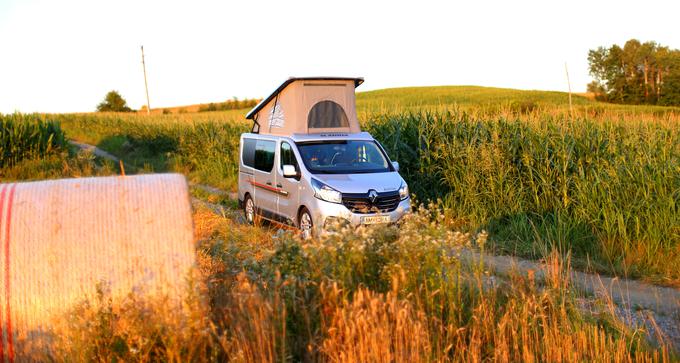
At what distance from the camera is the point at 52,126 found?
89.1 ft

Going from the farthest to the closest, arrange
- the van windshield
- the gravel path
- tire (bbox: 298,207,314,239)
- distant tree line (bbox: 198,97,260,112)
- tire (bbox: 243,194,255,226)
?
1. distant tree line (bbox: 198,97,260,112)
2. tire (bbox: 243,194,255,226)
3. the van windshield
4. tire (bbox: 298,207,314,239)
5. the gravel path

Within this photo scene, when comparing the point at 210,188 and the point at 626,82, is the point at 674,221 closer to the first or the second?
the point at 210,188

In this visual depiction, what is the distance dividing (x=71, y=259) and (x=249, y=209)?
9184 mm

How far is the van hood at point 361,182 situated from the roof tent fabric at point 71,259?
5.92 m

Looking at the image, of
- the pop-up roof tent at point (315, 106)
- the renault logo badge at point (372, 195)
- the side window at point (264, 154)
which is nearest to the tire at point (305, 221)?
the renault logo badge at point (372, 195)

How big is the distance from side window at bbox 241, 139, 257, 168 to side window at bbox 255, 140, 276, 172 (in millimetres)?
204

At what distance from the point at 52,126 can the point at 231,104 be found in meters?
54.9

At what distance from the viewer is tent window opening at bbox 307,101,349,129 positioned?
13312 mm

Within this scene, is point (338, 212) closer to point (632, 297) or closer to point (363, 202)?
point (363, 202)

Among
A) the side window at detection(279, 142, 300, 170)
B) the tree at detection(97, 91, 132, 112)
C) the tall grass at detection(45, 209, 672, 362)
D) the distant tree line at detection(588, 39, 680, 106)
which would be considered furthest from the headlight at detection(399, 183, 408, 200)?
the tree at detection(97, 91, 132, 112)

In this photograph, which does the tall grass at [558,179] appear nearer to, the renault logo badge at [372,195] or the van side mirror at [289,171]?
the renault logo badge at [372,195]

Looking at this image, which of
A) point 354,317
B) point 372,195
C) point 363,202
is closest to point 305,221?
point 363,202

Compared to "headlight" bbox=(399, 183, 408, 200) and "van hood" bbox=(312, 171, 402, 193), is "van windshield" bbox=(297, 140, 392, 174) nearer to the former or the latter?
"van hood" bbox=(312, 171, 402, 193)

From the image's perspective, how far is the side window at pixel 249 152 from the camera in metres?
14.0
